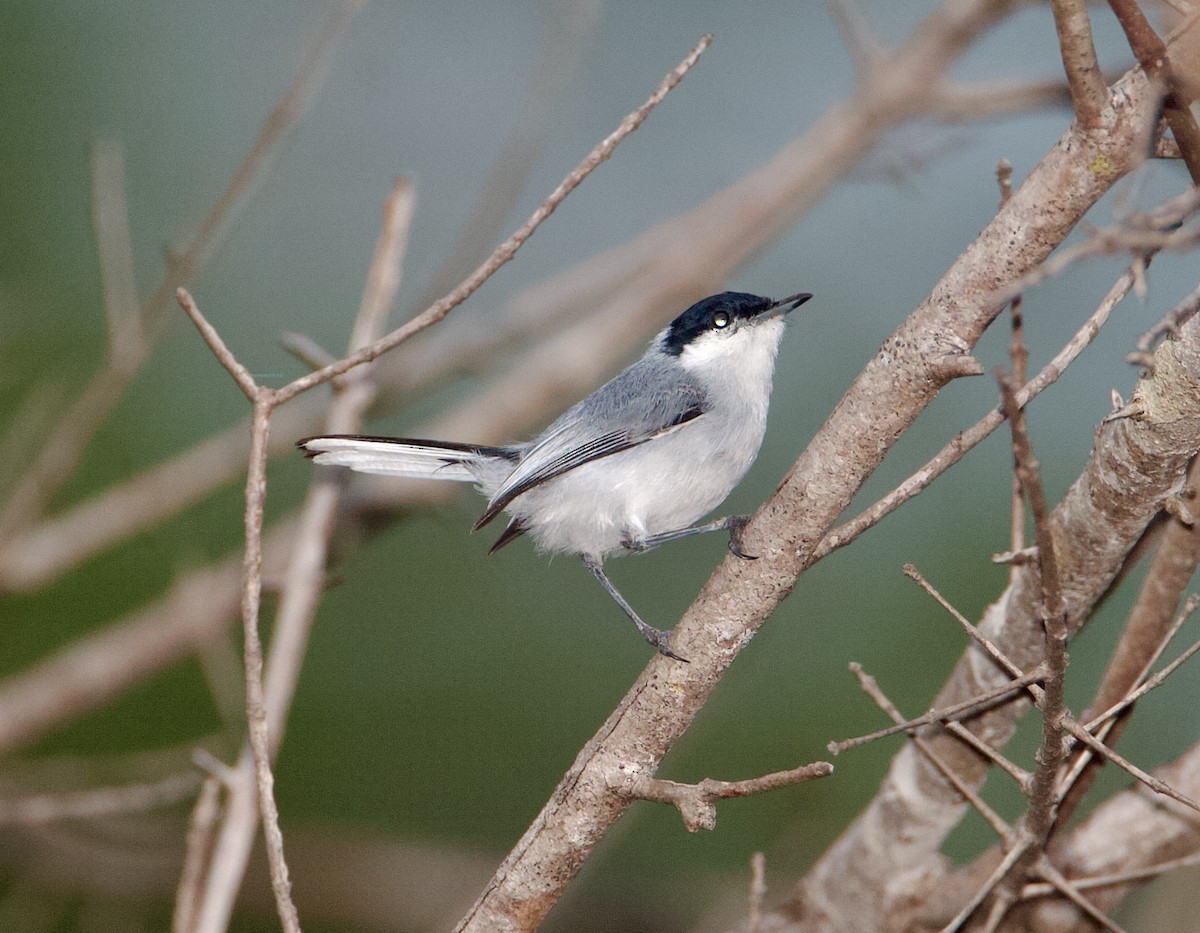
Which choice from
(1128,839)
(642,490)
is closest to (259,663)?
(642,490)

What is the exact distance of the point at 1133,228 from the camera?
135cm

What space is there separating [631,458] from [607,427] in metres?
0.12

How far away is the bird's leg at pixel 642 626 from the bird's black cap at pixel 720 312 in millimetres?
768

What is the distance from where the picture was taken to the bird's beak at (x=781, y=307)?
10.1 ft

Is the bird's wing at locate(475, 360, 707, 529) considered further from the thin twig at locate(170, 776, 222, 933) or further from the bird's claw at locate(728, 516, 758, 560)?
the thin twig at locate(170, 776, 222, 933)

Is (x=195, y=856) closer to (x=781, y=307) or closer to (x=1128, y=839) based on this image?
(x=1128, y=839)

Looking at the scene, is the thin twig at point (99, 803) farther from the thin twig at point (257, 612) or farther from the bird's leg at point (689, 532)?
the bird's leg at point (689, 532)

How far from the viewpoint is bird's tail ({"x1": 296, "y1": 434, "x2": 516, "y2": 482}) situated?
2535 mm

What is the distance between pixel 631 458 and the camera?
9.61ft

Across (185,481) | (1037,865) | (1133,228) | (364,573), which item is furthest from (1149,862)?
(364,573)

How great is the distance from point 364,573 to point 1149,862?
3715 millimetres

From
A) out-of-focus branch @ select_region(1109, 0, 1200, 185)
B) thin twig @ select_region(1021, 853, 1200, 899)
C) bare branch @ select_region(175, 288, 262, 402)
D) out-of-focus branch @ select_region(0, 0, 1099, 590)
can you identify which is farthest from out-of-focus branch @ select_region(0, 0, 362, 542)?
thin twig @ select_region(1021, 853, 1200, 899)

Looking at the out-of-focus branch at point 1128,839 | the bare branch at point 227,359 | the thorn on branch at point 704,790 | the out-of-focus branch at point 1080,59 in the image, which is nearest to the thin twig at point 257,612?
the bare branch at point 227,359

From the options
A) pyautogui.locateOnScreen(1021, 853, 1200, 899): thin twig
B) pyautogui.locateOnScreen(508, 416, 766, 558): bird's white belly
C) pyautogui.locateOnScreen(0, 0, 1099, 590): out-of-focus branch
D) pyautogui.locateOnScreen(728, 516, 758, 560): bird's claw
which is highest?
pyautogui.locateOnScreen(0, 0, 1099, 590): out-of-focus branch
